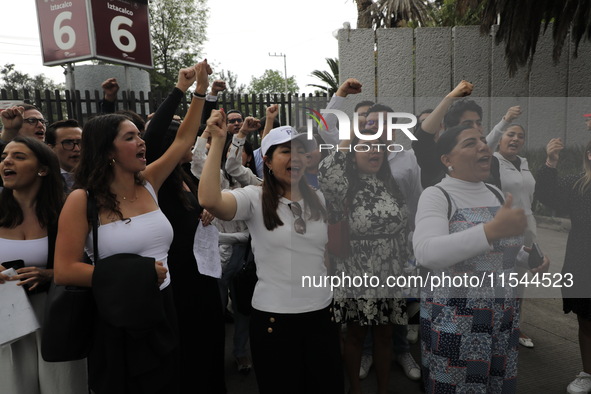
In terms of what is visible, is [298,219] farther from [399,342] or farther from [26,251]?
[399,342]

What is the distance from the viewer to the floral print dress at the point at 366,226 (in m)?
2.21

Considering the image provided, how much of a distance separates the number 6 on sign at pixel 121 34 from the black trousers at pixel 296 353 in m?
7.19

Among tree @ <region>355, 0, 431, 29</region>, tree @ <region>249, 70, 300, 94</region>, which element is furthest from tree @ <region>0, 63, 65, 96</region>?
tree @ <region>355, 0, 431, 29</region>

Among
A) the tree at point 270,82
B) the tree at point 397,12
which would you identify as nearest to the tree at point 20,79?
the tree at point 270,82

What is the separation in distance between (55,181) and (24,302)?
0.63 meters

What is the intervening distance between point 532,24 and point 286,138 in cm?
400

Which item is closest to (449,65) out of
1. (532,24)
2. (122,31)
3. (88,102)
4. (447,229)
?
(532,24)

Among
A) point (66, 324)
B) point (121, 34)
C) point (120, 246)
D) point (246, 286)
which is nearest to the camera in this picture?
point (66, 324)

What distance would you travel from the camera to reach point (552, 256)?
2.17m

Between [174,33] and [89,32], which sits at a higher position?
[174,33]

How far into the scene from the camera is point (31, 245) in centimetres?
207

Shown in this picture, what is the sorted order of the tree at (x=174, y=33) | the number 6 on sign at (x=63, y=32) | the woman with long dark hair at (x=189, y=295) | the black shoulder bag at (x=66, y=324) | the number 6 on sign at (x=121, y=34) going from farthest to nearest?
the tree at (x=174, y=33), the number 6 on sign at (x=121, y=34), the number 6 on sign at (x=63, y=32), the woman with long dark hair at (x=189, y=295), the black shoulder bag at (x=66, y=324)

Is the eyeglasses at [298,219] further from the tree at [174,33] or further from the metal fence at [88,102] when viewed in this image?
the tree at [174,33]

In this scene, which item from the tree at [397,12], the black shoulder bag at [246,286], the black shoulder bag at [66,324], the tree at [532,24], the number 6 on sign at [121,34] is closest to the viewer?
the black shoulder bag at [66,324]
